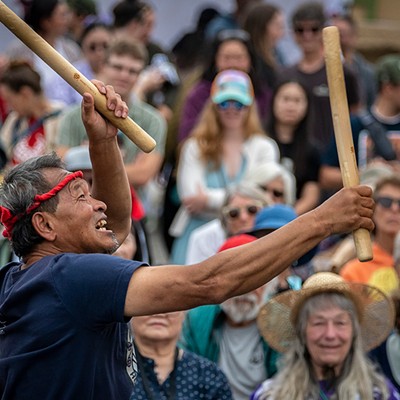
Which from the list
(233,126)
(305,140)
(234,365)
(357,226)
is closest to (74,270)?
(357,226)

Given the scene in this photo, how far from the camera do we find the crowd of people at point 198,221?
14.7 ft

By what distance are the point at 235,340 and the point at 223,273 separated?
2.52 meters

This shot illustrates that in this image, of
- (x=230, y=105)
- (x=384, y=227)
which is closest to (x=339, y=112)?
(x=384, y=227)

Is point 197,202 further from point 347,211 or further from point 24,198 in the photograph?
point 347,211

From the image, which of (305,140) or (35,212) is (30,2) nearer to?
(305,140)

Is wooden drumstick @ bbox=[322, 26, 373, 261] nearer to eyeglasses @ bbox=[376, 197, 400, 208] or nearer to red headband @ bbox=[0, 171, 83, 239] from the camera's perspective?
red headband @ bbox=[0, 171, 83, 239]

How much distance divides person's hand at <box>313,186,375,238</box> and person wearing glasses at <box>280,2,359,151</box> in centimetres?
539

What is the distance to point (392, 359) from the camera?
6871mm

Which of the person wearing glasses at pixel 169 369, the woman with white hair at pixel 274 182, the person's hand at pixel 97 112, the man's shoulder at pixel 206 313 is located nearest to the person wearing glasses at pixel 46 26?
the woman with white hair at pixel 274 182

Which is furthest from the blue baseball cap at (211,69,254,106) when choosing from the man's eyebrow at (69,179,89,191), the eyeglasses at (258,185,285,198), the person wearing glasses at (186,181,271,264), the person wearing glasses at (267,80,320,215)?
the man's eyebrow at (69,179,89,191)

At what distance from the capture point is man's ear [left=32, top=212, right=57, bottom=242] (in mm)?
4699

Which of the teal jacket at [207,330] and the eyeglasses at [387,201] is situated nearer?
the teal jacket at [207,330]

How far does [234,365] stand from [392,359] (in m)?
0.85

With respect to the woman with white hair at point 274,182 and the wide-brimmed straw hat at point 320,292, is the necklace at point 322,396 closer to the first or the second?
the wide-brimmed straw hat at point 320,292
